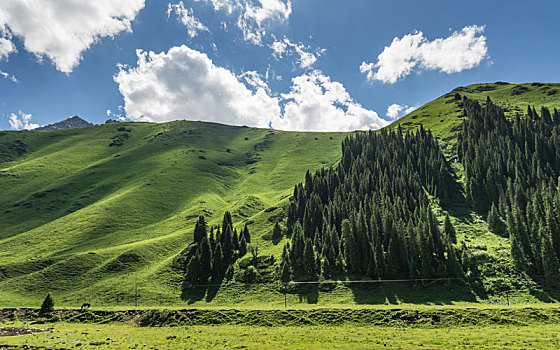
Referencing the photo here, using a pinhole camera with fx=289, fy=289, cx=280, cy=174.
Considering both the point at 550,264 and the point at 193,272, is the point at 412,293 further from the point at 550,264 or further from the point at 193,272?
the point at 193,272

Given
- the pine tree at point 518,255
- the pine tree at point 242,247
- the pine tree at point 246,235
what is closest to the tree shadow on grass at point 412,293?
the pine tree at point 518,255

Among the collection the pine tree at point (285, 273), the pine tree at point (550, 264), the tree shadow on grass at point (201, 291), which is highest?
the pine tree at point (550, 264)

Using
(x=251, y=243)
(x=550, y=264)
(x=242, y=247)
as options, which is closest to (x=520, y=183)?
(x=550, y=264)

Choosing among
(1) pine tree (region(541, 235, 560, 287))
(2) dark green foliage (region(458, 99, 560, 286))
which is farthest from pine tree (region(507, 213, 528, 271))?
(1) pine tree (region(541, 235, 560, 287))

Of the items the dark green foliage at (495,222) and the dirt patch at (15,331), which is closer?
the dirt patch at (15,331)

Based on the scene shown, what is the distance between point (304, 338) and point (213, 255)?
7346cm

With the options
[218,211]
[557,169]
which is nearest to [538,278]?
[557,169]

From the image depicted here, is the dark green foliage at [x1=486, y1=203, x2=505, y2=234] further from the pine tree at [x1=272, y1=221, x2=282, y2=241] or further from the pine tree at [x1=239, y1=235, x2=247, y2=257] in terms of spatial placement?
the pine tree at [x1=239, y1=235, x2=247, y2=257]

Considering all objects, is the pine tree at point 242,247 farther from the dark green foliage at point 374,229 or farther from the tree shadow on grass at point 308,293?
the tree shadow on grass at point 308,293

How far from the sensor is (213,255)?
111 meters

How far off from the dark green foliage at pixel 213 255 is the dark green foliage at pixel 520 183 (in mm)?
95475

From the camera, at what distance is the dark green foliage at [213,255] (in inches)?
4107

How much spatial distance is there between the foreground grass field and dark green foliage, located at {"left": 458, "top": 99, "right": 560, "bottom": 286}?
50.1m

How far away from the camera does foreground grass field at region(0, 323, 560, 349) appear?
37.2 metres
